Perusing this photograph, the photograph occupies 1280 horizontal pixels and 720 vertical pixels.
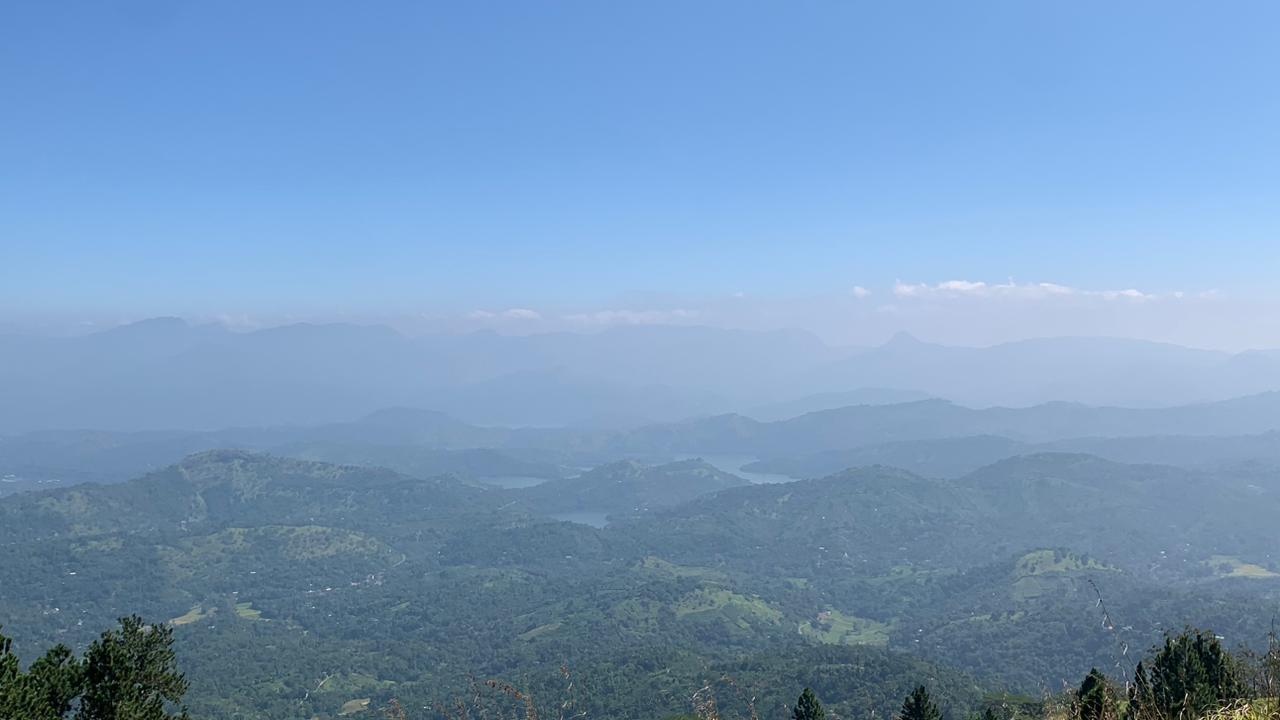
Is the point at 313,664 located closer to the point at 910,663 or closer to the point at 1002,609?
the point at 910,663

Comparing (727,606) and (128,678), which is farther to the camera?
(727,606)

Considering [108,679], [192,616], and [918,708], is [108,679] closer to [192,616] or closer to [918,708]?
[918,708]

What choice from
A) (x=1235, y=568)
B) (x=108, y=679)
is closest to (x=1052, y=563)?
(x=1235, y=568)

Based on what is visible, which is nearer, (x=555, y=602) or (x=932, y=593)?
(x=555, y=602)

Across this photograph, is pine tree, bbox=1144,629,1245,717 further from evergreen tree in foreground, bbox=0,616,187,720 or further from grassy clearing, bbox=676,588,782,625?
grassy clearing, bbox=676,588,782,625

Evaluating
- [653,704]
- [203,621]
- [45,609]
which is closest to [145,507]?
[45,609]

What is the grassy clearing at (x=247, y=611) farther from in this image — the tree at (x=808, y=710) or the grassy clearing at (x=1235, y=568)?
the grassy clearing at (x=1235, y=568)

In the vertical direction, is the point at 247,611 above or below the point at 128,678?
below
